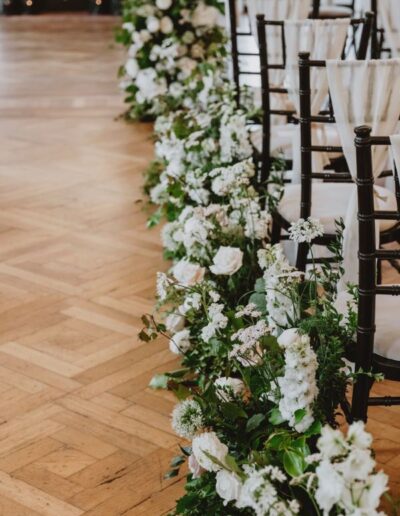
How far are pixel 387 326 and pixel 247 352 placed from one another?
12.5 inches

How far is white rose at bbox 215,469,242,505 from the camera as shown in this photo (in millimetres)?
1998

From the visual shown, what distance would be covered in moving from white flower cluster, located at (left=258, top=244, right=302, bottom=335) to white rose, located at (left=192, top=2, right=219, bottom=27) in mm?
4545

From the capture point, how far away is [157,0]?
6770 millimetres

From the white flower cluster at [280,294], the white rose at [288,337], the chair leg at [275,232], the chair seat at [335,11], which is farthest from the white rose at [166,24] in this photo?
the white rose at [288,337]

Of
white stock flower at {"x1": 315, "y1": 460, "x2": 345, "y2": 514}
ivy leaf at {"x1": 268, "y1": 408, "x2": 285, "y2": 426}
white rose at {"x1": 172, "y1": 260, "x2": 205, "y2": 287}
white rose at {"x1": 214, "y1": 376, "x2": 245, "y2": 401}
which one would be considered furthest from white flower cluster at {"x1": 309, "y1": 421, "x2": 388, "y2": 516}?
white rose at {"x1": 172, "y1": 260, "x2": 205, "y2": 287}

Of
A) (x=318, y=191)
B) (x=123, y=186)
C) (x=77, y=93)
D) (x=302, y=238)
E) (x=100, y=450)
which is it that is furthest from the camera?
(x=77, y=93)

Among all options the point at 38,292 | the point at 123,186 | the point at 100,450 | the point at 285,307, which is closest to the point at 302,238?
the point at 285,307

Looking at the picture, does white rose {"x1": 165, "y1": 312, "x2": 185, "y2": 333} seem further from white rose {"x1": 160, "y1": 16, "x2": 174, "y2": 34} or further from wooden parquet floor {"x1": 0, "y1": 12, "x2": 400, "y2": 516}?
white rose {"x1": 160, "y1": 16, "x2": 174, "y2": 34}

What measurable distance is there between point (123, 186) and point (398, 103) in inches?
113

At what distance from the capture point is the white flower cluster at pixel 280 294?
243 centimetres

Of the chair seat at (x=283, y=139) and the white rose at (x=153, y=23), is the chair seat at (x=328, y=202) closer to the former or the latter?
the chair seat at (x=283, y=139)

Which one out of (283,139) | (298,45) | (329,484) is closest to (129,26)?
(283,139)

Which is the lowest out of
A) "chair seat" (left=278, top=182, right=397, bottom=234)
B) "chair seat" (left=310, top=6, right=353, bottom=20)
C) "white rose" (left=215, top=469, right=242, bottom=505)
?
"white rose" (left=215, top=469, right=242, bottom=505)

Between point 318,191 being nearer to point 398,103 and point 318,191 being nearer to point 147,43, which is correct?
point 398,103
